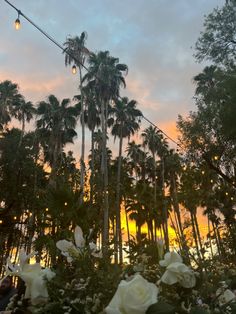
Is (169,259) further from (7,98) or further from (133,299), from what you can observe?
(7,98)

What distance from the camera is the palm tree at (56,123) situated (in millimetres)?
36344

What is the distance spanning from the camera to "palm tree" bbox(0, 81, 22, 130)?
36656mm

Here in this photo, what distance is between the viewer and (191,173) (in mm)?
20562

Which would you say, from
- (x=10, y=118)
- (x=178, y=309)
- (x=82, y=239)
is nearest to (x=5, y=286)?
(x=82, y=239)

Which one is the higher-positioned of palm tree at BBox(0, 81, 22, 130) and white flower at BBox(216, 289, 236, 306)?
palm tree at BBox(0, 81, 22, 130)

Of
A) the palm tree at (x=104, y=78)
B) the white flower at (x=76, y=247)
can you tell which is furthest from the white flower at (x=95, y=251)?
the palm tree at (x=104, y=78)

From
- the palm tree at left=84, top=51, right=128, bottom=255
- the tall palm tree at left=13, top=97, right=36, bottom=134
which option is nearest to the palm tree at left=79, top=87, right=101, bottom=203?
the palm tree at left=84, top=51, right=128, bottom=255

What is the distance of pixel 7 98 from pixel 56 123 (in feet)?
18.1

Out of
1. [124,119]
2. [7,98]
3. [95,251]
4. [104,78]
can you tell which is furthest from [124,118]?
[95,251]

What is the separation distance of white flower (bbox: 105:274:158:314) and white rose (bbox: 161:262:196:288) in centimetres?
22

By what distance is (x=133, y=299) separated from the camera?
1.11m

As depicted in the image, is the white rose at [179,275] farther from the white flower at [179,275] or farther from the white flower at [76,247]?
the white flower at [76,247]

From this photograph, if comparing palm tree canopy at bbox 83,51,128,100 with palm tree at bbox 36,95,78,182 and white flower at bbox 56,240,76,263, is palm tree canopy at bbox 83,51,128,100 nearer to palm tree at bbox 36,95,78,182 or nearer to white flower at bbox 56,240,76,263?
palm tree at bbox 36,95,78,182

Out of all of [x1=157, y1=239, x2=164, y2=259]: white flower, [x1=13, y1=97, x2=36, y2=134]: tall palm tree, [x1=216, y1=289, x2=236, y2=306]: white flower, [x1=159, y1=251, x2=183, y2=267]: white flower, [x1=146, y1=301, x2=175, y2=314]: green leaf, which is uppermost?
[x1=13, y1=97, x2=36, y2=134]: tall palm tree
